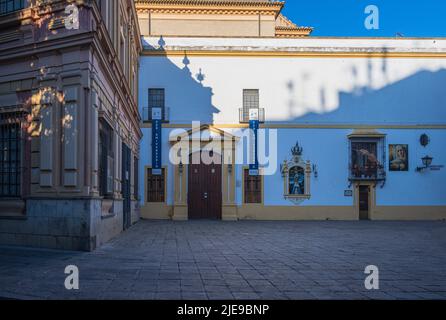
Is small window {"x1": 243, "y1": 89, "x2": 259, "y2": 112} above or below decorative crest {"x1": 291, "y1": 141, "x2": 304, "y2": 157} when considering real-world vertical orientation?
above

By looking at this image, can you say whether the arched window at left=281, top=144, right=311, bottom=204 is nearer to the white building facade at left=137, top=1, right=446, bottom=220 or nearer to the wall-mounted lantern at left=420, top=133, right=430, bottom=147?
the white building facade at left=137, top=1, right=446, bottom=220

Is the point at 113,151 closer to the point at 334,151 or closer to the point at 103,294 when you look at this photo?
the point at 103,294

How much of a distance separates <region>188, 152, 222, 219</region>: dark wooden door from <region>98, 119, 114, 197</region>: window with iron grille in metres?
12.3

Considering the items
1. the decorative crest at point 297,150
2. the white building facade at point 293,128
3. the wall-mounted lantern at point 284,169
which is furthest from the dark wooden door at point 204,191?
the decorative crest at point 297,150

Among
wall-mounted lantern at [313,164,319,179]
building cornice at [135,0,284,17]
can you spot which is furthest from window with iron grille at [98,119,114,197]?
building cornice at [135,0,284,17]

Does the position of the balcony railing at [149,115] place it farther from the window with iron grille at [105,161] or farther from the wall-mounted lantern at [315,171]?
the window with iron grille at [105,161]

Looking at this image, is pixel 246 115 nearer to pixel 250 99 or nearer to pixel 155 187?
pixel 250 99

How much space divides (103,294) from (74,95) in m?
6.14

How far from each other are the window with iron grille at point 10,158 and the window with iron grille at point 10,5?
2850mm

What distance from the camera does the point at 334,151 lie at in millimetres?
28297

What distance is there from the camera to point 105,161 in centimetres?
1407

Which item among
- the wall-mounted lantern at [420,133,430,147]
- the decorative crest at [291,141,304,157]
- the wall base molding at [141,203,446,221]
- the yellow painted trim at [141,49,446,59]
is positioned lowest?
the wall base molding at [141,203,446,221]

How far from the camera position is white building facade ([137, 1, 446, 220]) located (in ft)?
90.1

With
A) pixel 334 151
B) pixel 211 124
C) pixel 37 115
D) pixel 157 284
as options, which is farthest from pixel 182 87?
pixel 157 284
